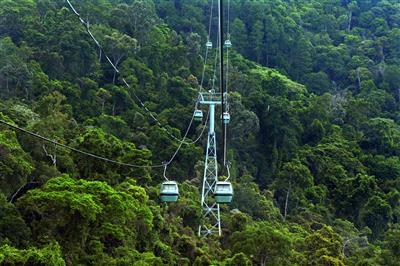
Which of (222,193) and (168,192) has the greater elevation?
(222,193)

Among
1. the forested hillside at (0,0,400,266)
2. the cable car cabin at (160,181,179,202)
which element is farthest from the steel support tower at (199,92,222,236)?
the cable car cabin at (160,181,179,202)

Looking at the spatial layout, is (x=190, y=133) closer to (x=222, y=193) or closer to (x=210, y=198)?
(x=210, y=198)

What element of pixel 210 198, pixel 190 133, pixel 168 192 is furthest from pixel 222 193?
pixel 190 133

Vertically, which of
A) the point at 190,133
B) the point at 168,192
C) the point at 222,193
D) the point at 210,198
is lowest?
the point at 190,133

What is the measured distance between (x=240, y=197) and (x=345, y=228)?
16.5ft

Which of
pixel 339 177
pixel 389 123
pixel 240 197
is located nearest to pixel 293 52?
pixel 389 123

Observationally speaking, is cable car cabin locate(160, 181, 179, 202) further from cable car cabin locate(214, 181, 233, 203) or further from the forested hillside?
the forested hillside

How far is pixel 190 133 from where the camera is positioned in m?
36.8

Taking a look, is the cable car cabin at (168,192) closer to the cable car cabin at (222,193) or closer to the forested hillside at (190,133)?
the cable car cabin at (222,193)

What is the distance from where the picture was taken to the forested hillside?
19.3 metres

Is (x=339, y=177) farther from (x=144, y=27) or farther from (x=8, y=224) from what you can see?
(x=8, y=224)

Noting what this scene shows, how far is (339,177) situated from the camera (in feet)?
123

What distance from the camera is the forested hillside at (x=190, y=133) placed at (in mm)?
19312

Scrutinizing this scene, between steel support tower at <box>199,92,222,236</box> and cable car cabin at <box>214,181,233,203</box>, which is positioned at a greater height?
cable car cabin at <box>214,181,233,203</box>
